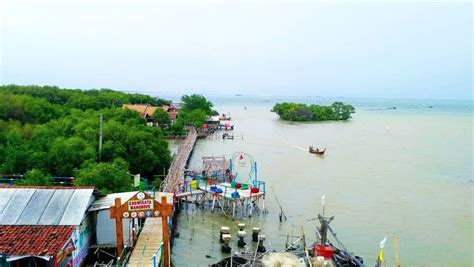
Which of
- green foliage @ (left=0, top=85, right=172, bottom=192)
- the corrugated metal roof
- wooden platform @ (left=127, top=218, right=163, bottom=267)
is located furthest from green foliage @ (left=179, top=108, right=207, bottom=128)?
the corrugated metal roof

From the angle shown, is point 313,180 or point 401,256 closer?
point 401,256

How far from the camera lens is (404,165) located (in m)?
43.4

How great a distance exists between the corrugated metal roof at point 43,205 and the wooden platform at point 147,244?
201 cm

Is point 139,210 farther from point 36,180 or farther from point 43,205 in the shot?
point 36,180

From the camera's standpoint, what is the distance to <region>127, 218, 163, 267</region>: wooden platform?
1334cm

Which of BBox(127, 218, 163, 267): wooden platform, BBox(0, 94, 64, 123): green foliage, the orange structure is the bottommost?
BBox(127, 218, 163, 267): wooden platform

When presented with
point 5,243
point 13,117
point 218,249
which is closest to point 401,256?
point 218,249

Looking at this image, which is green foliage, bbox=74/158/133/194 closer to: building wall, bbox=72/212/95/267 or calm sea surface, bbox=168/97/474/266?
calm sea surface, bbox=168/97/474/266

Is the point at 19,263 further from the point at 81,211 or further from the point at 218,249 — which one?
the point at 218,249

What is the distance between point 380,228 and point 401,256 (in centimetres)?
365

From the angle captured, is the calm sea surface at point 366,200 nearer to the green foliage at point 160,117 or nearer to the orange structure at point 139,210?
the orange structure at point 139,210

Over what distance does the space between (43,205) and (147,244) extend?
3473 millimetres

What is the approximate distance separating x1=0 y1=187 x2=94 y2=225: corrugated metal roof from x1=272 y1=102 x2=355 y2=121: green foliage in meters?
83.6

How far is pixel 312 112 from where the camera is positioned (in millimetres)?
97875
